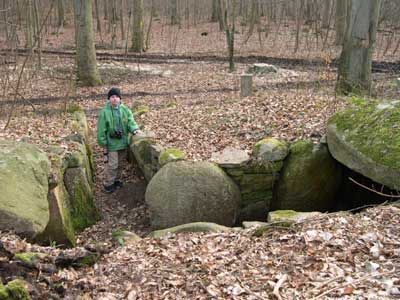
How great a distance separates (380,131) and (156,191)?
3.24m

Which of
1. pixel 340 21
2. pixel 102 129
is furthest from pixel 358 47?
pixel 340 21

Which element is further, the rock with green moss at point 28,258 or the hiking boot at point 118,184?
the hiking boot at point 118,184

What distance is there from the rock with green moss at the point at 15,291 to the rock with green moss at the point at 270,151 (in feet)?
13.8

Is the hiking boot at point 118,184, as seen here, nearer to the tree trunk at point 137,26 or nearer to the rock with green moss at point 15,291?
the rock with green moss at point 15,291

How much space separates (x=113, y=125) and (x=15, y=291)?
186 inches

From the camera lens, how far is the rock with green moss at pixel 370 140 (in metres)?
5.50

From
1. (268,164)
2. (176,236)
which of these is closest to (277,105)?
(268,164)

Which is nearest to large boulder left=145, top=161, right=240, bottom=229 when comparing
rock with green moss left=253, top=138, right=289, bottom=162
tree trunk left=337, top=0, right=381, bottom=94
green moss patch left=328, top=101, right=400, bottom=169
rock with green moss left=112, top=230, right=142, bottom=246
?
rock with green moss left=253, top=138, right=289, bottom=162

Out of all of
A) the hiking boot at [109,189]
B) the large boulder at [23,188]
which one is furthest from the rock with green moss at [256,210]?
the large boulder at [23,188]

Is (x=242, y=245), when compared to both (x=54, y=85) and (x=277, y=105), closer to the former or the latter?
(x=277, y=105)

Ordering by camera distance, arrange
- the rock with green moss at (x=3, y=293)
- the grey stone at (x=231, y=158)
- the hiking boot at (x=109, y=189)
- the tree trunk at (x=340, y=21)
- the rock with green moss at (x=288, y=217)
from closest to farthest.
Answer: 1. the rock with green moss at (x=3, y=293)
2. the rock with green moss at (x=288, y=217)
3. the grey stone at (x=231, y=158)
4. the hiking boot at (x=109, y=189)
5. the tree trunk at (x=340, y=21)

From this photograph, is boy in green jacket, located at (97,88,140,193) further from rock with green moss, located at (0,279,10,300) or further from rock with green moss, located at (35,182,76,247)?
rock with green moss, located at (0,279,10,300)

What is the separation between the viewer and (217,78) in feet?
49.2

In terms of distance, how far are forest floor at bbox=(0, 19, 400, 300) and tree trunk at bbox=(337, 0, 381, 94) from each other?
3.33ft
